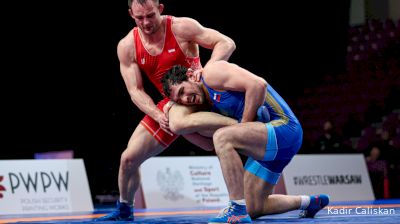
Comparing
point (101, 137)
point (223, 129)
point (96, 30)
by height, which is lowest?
point (101, 137)

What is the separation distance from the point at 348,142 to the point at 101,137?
4.64 m

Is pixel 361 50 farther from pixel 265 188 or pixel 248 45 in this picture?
pixel 265 188

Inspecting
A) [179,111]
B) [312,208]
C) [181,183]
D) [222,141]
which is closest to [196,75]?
[179,111]

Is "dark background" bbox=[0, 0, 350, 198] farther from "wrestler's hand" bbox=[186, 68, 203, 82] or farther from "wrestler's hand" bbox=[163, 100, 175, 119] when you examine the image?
"wrestler's hand" bbox=[186, 68, 203, 82]

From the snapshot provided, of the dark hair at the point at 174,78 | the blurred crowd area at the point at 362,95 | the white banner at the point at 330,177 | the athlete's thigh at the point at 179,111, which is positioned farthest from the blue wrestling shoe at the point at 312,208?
the blurred crowd area at the point at 362,95

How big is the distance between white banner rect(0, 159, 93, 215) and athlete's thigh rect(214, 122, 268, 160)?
3.69 metres

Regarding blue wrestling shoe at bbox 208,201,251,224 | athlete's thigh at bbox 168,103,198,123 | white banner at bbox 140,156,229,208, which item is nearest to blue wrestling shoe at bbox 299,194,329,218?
blue wrestling shoe at bbox 208,201,251,224

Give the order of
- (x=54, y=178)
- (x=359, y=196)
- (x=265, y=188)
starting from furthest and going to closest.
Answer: (x=359, y=196), (x=54, y=178), (x=265, y=188)

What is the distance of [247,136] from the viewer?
12.6 feet

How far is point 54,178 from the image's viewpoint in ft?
23.6

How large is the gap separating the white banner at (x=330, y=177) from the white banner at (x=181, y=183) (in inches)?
42.6

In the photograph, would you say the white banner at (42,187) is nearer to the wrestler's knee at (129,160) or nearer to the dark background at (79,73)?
the wrestler's knee at (129,160)

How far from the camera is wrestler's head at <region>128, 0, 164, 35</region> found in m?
4.41

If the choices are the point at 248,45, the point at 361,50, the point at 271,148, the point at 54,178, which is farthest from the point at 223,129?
the point at 361,50
